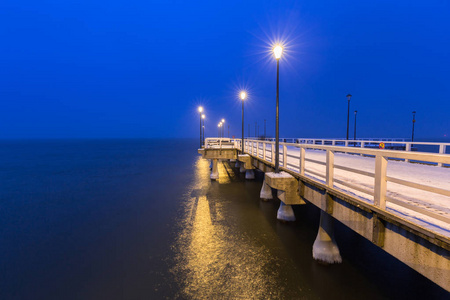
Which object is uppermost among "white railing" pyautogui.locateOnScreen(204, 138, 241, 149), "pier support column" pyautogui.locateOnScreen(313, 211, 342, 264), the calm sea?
"white railing" pyautogui.locateOnScreen(204, 138, 241, 149)

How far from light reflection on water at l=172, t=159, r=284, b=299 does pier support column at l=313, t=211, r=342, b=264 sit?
1968 mm

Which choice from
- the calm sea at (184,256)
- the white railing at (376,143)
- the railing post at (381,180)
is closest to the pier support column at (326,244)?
the calm sea at (184,256)

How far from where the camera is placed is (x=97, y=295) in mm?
8266

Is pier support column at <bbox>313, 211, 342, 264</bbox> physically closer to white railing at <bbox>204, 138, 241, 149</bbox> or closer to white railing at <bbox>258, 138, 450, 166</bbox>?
white railing at <bbox>258, 138, 450, 166</bbox>

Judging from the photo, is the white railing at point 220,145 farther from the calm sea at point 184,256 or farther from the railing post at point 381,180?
the railing post at point 381,180

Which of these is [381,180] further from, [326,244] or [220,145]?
Result: [220,145]

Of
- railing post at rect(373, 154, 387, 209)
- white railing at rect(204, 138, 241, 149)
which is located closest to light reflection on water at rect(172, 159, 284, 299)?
railing post at rect(373, 154, 387, 209)

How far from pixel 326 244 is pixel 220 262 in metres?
4.30

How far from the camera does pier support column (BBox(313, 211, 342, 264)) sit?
8.92 m

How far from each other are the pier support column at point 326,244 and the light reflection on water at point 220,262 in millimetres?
1968

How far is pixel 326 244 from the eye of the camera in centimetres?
932

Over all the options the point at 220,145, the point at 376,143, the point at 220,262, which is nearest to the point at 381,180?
the point at 220,262

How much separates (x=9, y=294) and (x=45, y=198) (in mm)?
16384

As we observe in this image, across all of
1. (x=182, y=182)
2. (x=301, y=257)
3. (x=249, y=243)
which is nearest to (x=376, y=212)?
(x=301, y=257)
